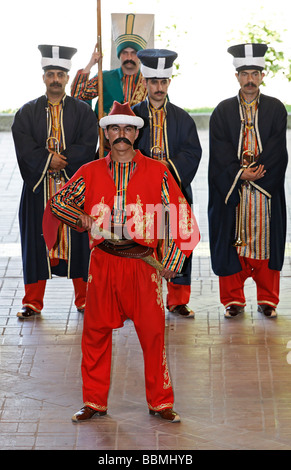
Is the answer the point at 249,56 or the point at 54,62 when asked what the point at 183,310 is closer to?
the point at 249,56

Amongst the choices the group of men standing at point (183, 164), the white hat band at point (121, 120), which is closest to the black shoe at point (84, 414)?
the group of men standing at point (183, 164)

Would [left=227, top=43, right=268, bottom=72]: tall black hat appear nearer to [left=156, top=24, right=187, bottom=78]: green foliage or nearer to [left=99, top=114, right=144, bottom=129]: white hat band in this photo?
[left=99, top=114, right=144, bottom=129]: white hat band

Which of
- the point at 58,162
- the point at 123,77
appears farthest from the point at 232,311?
the point at 123,77

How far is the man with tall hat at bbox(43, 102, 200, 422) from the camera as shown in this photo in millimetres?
6020

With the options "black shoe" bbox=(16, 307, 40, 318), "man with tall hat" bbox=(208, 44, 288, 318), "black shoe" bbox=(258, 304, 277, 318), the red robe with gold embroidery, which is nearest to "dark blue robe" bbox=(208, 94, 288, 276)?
"man with tall hat" bbox=(208, 44, 288, 318)

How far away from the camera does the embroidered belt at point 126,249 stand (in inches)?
238

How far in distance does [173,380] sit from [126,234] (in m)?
1.40

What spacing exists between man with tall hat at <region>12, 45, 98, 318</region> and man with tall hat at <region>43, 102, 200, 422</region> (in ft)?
5.91

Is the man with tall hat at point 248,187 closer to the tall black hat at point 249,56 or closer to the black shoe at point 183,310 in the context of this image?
the tall black hat at point 249,56

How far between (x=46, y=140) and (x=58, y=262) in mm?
1070

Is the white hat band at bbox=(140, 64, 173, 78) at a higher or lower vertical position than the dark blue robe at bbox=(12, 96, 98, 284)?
higher

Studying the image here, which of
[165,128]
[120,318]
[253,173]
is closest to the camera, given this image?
[120,318]

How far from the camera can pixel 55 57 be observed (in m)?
7.92

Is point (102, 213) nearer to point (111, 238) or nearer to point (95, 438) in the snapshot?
point (111, 238)
